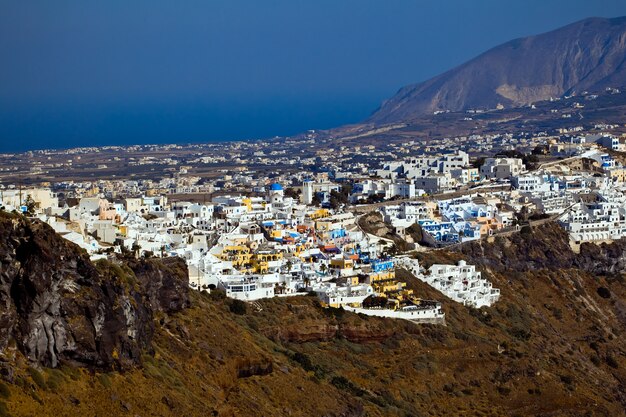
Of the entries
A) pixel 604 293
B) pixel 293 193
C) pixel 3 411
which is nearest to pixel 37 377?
pixel 3 411

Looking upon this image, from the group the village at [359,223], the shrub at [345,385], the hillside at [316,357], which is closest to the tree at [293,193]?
the village at [359,223]

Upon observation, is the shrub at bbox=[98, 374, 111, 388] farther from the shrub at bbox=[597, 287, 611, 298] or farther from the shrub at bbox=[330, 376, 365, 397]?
the shrub at bbox=[597, 287, 611, 298]

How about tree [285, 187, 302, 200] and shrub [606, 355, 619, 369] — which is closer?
shrub [606, 355, 619, 369]

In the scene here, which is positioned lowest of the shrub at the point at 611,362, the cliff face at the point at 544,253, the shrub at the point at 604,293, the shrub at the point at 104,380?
the shrub at the point at 611,362

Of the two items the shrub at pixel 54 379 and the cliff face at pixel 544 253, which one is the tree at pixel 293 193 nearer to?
the cliff face at pixel 544 253

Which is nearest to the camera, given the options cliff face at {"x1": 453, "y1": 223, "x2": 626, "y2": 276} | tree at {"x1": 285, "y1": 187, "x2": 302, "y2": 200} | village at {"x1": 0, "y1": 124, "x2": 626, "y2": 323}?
village at {"x1": 0, "y1": 124, "x2": 626, "y2": 323}

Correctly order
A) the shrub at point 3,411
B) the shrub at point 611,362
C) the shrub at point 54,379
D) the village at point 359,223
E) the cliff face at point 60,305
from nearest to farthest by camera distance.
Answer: the shrub at point 3,411 < the shrub at point 54,379 < the cliff face at point 60,305 < the village at point 359,223 < the shrub at point 611,362

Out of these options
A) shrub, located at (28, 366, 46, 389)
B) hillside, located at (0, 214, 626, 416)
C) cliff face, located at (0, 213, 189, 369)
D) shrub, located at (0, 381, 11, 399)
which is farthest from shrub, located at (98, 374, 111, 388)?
shrub, located at (0, 381, 11, 399)

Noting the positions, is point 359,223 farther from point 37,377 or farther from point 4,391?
point 4,391
